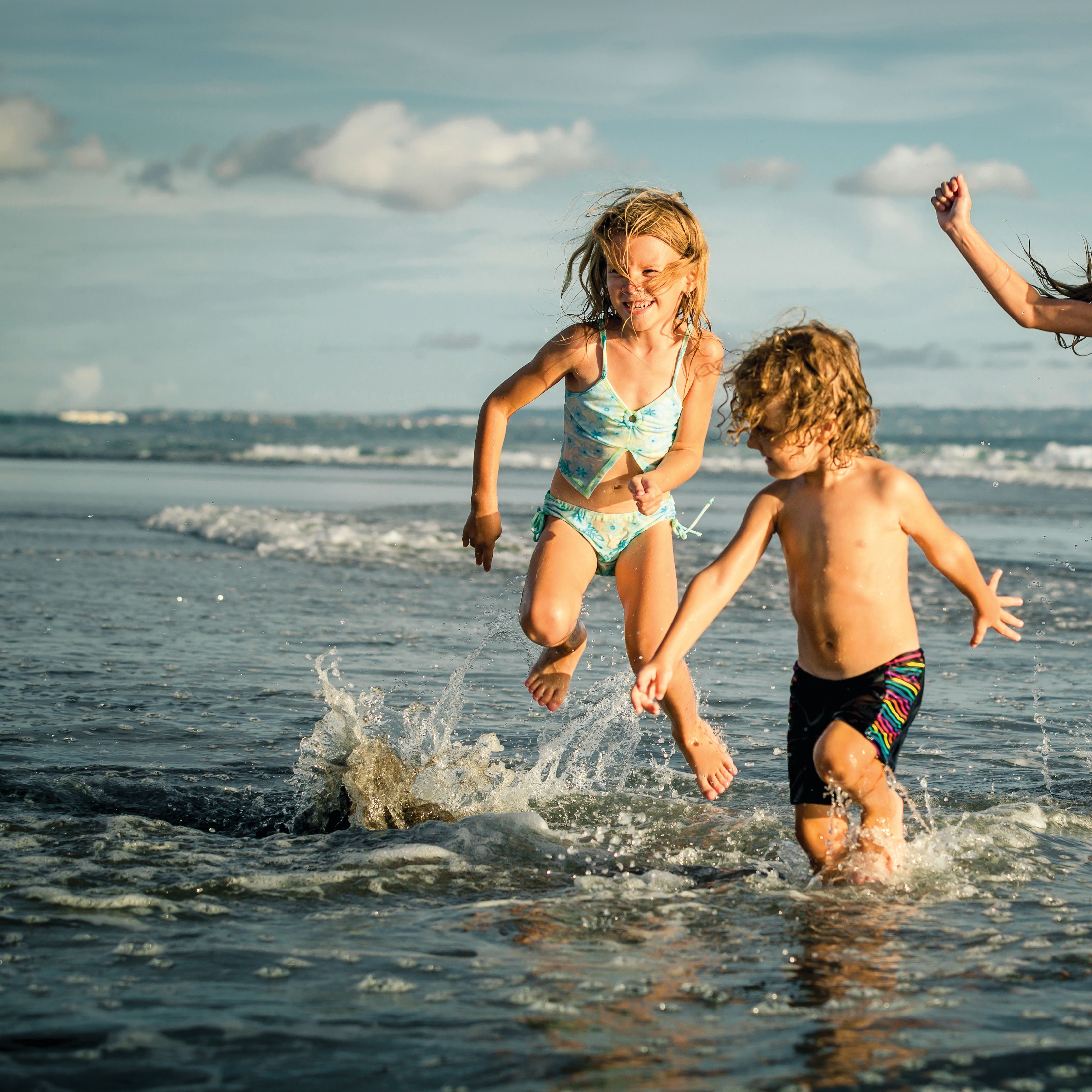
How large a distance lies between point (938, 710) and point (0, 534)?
34.0ft

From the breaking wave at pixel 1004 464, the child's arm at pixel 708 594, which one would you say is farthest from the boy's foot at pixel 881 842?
the breaking wave at pixel 1004 464

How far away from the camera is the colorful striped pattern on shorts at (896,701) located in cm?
366

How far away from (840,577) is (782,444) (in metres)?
0.44

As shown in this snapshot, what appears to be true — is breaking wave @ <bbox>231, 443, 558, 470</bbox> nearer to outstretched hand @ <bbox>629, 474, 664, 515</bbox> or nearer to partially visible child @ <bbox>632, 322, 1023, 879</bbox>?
outstretched hand @ <bbox>629, 474, 664, 515</bbox>

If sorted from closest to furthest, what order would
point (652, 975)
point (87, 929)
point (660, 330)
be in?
point (652, 975) → point (87, 929) → point (660, 330)

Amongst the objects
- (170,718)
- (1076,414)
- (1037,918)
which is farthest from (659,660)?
(1076,414)

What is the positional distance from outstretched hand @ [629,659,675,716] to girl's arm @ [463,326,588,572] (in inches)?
60.5

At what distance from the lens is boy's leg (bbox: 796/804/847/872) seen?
3.75 m

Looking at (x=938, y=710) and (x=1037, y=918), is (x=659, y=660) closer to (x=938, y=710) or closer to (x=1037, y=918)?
(x=1037, y=918)

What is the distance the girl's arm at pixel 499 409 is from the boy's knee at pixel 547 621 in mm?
271

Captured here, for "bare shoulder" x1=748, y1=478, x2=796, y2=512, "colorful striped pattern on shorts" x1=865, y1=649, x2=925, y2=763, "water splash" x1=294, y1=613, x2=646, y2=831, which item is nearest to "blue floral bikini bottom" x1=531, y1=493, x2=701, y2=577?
"water splash" x1=294, y1=613, x2=646, y2=831

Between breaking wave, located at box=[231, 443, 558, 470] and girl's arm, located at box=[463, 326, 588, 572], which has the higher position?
breaking wave, located at box=[231, 443, 558, 470]

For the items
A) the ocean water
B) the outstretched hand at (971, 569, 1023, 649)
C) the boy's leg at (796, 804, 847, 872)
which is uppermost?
the outstretched hand at (971, 569, 1023, 649)

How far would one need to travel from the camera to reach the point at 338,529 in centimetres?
1470
